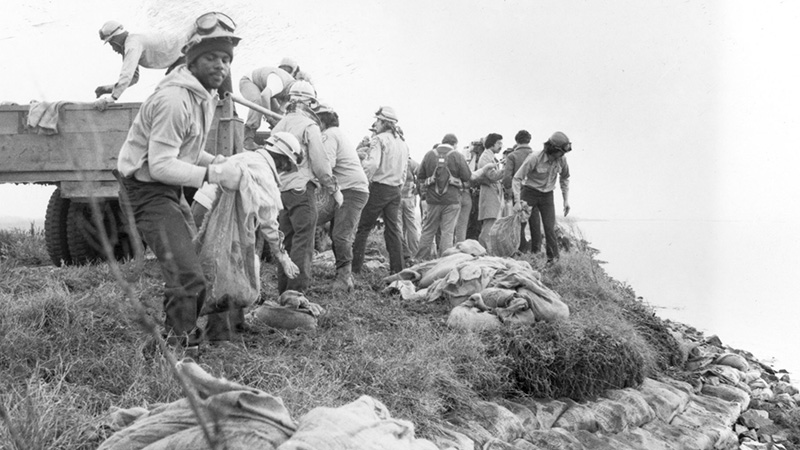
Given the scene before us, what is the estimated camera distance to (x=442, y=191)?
9906 millimetres

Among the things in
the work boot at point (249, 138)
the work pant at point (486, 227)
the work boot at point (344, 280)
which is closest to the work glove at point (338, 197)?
the work boot at point (344, 280)

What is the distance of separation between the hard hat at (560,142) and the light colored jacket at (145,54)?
4876 millimetres

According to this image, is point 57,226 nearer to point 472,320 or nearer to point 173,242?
point 173,242

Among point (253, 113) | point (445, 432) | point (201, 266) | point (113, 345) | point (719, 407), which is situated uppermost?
point (253, 113)

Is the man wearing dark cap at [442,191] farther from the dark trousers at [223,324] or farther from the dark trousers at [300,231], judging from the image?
the dark trousers at [223,324]

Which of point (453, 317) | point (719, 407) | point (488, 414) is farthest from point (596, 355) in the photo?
point (719, 407)

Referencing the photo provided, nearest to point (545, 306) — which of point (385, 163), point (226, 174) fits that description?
point (385, 163)

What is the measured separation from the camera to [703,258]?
33219 millimetres

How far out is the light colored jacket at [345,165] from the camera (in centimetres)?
711

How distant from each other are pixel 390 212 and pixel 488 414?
142 inches

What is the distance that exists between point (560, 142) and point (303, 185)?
4479 millimetres

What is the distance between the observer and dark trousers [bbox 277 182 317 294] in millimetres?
6133

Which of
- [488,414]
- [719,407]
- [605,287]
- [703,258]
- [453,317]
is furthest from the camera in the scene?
[703,258]

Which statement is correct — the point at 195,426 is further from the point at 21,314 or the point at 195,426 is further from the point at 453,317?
the point at 453,317
